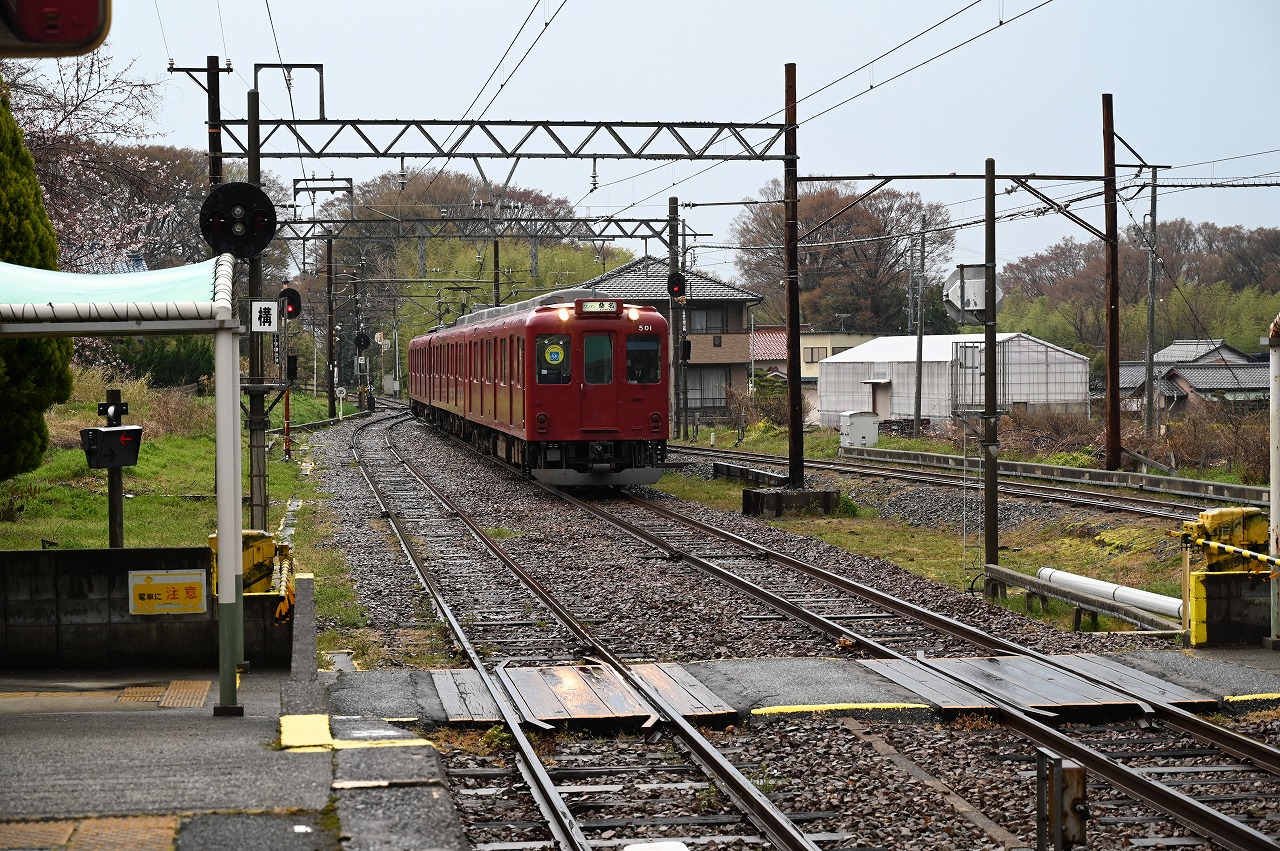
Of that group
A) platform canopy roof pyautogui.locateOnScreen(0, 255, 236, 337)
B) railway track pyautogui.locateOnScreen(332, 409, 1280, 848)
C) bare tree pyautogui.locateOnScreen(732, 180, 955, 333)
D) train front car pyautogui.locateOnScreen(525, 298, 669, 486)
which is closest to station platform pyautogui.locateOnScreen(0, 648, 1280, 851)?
railway track pyautogui.locateOnScreen(332, 409, 1280, 848)

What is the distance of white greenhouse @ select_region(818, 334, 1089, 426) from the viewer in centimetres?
3650

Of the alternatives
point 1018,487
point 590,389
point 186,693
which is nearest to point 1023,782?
point 186,693

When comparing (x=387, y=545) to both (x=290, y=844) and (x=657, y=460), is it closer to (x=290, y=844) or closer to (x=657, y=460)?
(x=657, y=460)

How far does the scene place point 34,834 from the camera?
195 inches

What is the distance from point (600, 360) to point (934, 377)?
20456 millimetres

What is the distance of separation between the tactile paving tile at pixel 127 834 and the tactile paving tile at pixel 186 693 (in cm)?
202

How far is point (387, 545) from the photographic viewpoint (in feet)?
47.4

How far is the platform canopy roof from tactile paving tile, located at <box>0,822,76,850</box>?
2406mm

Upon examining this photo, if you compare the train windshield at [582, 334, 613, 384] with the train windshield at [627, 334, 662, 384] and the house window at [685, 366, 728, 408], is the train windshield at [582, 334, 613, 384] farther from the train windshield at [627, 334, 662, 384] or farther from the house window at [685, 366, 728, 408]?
the house window at [685, 366, 728, 408]

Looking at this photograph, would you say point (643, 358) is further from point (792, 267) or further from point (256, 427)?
point (256, 427)

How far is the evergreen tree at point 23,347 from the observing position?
461 inches

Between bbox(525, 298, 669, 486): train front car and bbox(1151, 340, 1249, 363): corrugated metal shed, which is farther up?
bbox(1151, 340, 1249, 363): corrugated metal shed

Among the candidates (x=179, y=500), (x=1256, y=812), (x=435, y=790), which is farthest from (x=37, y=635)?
(x=179, y=500)

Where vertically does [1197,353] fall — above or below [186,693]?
above
